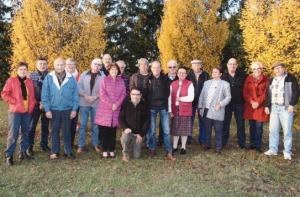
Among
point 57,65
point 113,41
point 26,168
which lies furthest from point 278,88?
point 113,41

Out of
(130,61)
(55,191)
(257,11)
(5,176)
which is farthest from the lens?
(130,61)

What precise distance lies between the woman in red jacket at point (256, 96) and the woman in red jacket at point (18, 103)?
4.80 metres

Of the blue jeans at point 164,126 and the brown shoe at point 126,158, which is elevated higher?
the blue jeans at point 164,126

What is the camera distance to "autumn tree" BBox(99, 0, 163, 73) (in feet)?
62.3

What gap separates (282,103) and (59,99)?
4721mm

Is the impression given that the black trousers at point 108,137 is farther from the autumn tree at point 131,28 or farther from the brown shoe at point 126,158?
the autumn tree at point 131,28

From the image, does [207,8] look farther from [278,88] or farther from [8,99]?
[8,99]

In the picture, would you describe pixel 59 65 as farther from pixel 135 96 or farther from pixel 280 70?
pixel 280 70

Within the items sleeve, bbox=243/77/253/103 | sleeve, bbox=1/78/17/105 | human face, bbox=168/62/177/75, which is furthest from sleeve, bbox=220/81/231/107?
sleeve, bbox=1/78/17/105

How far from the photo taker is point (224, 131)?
303 inches

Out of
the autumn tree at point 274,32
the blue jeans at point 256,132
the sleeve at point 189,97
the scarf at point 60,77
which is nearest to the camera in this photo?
the scarf at point 60,77

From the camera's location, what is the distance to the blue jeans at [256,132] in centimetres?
707

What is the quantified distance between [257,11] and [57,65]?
21.4 ft

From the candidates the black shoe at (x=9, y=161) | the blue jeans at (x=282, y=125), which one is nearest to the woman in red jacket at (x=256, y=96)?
the blue jeans at (x=282, y=125)
